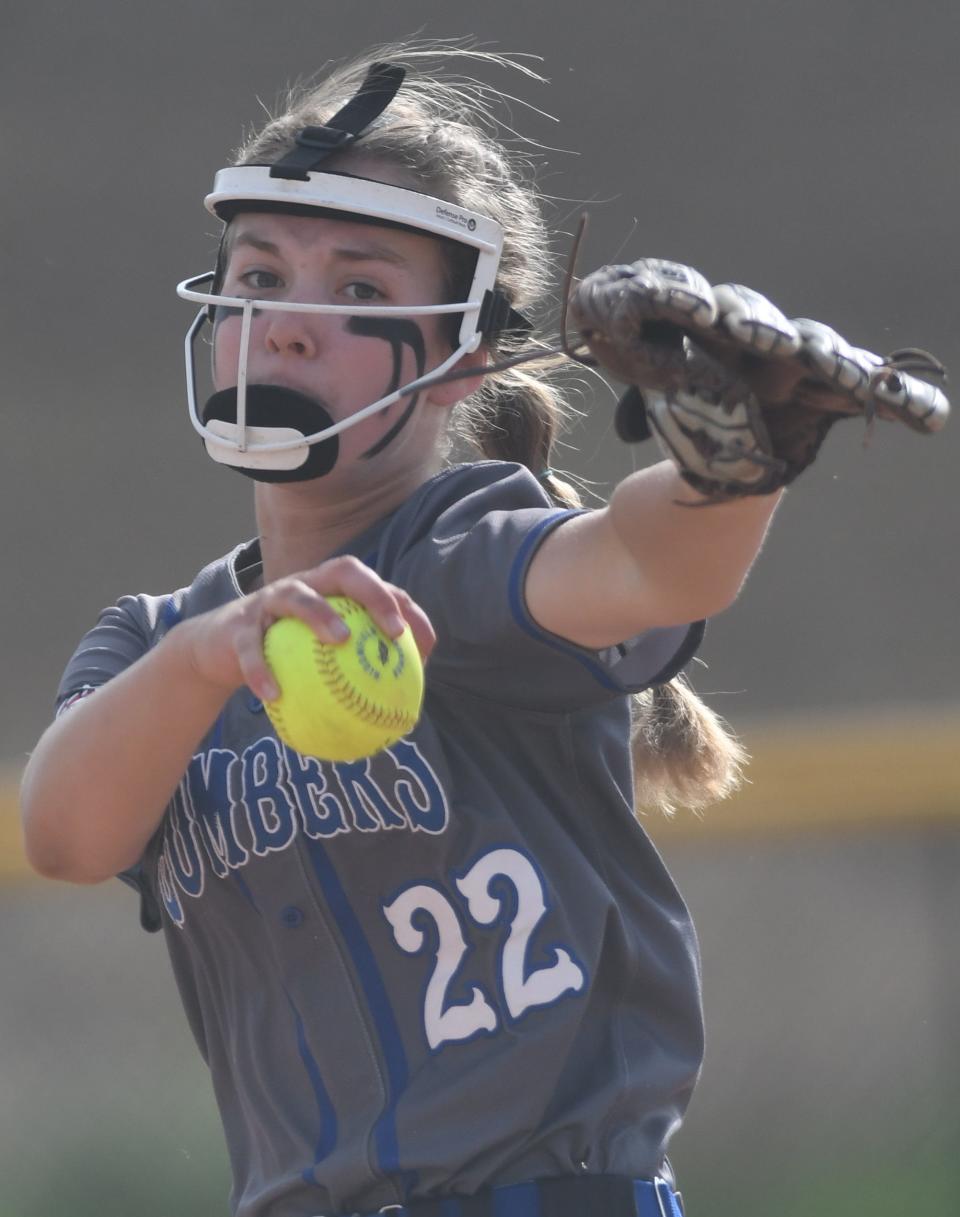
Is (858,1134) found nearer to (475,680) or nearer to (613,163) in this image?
(613,163)

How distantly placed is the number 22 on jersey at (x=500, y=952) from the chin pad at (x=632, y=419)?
435mm

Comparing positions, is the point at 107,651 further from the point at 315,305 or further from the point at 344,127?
the point at 344,127

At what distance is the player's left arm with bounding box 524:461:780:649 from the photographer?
Result: 4.08ft

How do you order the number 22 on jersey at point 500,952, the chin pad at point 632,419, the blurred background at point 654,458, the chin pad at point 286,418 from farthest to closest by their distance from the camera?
1. the blurred background at point 654,458
2. the chin pad at point 286,418
3. the number 22 on jersey at point 500,952
4. the chin pad at point 632,419

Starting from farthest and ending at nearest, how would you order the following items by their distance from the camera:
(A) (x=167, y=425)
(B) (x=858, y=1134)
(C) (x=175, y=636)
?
(A) (x=167, y=425)
(B) (x=858, y=1134)
(C) (x=175, y=636)

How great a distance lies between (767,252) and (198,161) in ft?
5.73

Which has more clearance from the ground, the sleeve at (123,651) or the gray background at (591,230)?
the sleeve at (123,651)

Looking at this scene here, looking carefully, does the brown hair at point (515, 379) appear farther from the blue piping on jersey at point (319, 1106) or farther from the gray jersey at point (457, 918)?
the blue piping on jersey at point (319, 1106)

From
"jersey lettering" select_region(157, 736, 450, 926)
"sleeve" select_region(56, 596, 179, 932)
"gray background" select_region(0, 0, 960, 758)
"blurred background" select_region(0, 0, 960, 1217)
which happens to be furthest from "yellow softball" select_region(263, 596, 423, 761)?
"gray background" select_region(0, 0, 960, 758)

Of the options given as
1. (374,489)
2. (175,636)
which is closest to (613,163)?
(374,489)

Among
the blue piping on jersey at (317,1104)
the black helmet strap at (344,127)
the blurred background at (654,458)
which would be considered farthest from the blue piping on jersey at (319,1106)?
the blurred background at (654,458)

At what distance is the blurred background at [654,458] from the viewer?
4488 mm

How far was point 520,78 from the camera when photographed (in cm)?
527

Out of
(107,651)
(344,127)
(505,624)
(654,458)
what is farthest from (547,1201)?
(654,458)
